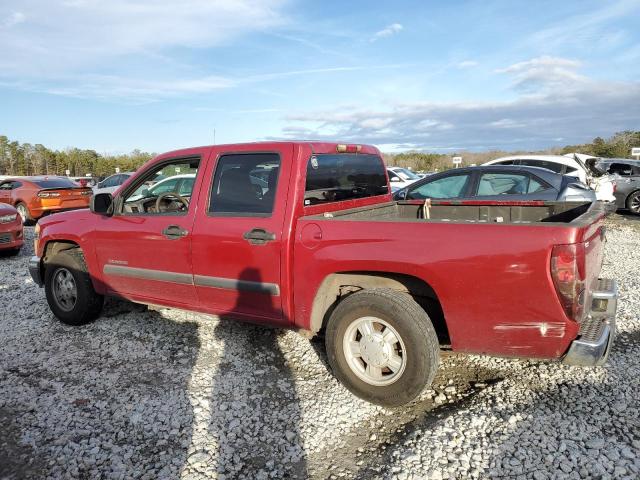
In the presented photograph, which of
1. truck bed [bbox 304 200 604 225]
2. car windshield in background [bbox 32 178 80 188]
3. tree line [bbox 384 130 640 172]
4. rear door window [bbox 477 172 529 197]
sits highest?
tree line [bbox 384 130 640 172]

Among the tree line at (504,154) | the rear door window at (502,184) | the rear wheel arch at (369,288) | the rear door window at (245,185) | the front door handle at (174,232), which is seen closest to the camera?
the rear wheel arch at (369,288)

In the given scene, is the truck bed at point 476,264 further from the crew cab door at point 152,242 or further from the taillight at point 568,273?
the crew cab door at point 152,242

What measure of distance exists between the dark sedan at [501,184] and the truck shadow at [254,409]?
4.66m

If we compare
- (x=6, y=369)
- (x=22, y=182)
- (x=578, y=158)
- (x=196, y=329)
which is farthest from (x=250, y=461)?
(x=22, y=182)

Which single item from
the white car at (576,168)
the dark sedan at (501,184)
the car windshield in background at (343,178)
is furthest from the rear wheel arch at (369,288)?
the white car at (576,168)

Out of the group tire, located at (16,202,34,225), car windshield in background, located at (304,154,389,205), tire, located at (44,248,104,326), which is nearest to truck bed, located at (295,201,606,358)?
car windshield in background, located at (304,154,389,205)

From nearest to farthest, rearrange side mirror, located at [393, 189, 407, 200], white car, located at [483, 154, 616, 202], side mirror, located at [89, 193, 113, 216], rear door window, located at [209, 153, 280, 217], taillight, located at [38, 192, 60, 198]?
rear door window, located at [209, 153, 280, 217] < side mirror, located at [89, 193, 113, 216] < side mirror, located at [393, 189, 407, 200] < white car, located at [483, 154, 616, 202] < taillight, located at [38, 192, 60, 198]

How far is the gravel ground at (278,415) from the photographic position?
269 centimetres

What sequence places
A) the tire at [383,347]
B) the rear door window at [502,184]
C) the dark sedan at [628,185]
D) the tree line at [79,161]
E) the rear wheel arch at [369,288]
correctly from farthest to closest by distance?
the tree line at [79,161] → the dark sedan at [628,185] → the rear door window at [502,184] → the rear wheel arch at [369,288] → the tire at [383,347]

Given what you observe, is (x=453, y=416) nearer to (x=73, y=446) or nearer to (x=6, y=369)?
(x=73, y=446)

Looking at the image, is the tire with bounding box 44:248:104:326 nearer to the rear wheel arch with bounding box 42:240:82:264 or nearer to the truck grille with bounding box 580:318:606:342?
the rear wheel arch with bounding box 42:240:82:264

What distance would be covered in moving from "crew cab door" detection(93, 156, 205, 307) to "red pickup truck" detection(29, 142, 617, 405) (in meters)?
0.01

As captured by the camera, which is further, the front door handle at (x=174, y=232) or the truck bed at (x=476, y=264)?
the front door handle at (x=174, y=232)

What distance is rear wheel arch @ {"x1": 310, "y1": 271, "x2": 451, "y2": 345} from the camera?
3.29 meters
